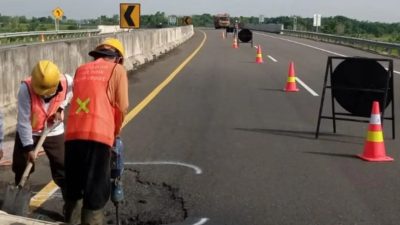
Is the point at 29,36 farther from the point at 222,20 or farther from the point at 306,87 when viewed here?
the point at 222,20

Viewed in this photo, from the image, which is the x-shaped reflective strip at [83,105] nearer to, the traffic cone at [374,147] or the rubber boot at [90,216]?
the rubber boot at [90,216]

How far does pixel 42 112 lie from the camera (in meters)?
5.18

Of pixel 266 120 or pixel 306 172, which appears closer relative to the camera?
pixel 306 172

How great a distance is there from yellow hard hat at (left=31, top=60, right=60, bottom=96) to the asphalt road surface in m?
1.05

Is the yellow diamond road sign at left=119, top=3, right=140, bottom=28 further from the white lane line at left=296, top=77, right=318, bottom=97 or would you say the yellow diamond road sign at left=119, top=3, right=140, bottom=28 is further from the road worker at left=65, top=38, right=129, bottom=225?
the road worker at left=65, top=38, right=129, bottom=225

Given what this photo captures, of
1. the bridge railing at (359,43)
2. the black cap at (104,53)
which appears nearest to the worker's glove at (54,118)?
the black cap at (104,53)

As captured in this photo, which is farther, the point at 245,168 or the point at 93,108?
the point at 245,168

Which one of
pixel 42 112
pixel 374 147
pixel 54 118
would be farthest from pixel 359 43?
pixel 42 112

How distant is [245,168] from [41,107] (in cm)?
291

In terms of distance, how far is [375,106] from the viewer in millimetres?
8320

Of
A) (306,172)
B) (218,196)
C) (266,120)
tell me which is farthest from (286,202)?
(266,120)

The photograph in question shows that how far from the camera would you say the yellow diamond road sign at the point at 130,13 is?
22172 mm

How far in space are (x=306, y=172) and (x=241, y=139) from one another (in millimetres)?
2086

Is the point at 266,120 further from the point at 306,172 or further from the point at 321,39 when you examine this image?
the point at 321,39
